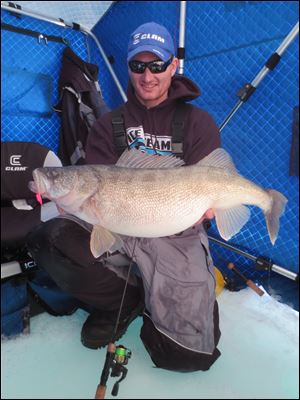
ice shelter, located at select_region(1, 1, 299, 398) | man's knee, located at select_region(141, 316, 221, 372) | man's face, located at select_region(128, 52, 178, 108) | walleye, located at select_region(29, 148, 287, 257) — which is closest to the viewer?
walleye, located at select_region(29, 148, 287, 257)

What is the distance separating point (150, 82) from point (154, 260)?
1.09 m

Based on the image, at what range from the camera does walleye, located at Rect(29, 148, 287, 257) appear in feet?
4.93

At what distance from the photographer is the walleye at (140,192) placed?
4.93 feet

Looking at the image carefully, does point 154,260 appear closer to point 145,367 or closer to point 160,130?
point 145,367

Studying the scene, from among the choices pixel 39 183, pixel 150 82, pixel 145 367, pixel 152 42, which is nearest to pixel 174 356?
pixel 145 367

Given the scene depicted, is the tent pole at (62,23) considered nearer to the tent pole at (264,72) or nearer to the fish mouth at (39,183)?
the tent pole at (264,72)

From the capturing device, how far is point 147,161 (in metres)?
1.59

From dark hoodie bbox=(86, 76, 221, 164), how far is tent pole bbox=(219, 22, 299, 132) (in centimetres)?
52

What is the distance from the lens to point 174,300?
1686 mm

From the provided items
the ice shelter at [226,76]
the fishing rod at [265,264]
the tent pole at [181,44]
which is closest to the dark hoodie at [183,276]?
the ice shelter at [226,76]

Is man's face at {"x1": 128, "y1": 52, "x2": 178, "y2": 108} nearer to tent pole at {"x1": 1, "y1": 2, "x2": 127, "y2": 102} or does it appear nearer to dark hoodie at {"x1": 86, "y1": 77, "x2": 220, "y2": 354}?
dark hoodie at {"x1": 86, "y1": 77, "x2": 220, "y2": 354}

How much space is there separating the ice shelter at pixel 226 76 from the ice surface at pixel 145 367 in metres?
0.44

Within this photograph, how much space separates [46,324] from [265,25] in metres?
2.60

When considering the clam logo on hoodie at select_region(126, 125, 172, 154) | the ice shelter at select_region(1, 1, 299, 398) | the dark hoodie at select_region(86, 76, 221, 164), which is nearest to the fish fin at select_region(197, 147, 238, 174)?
the dark hoodie at select_region(86, 76, 221, 164)
